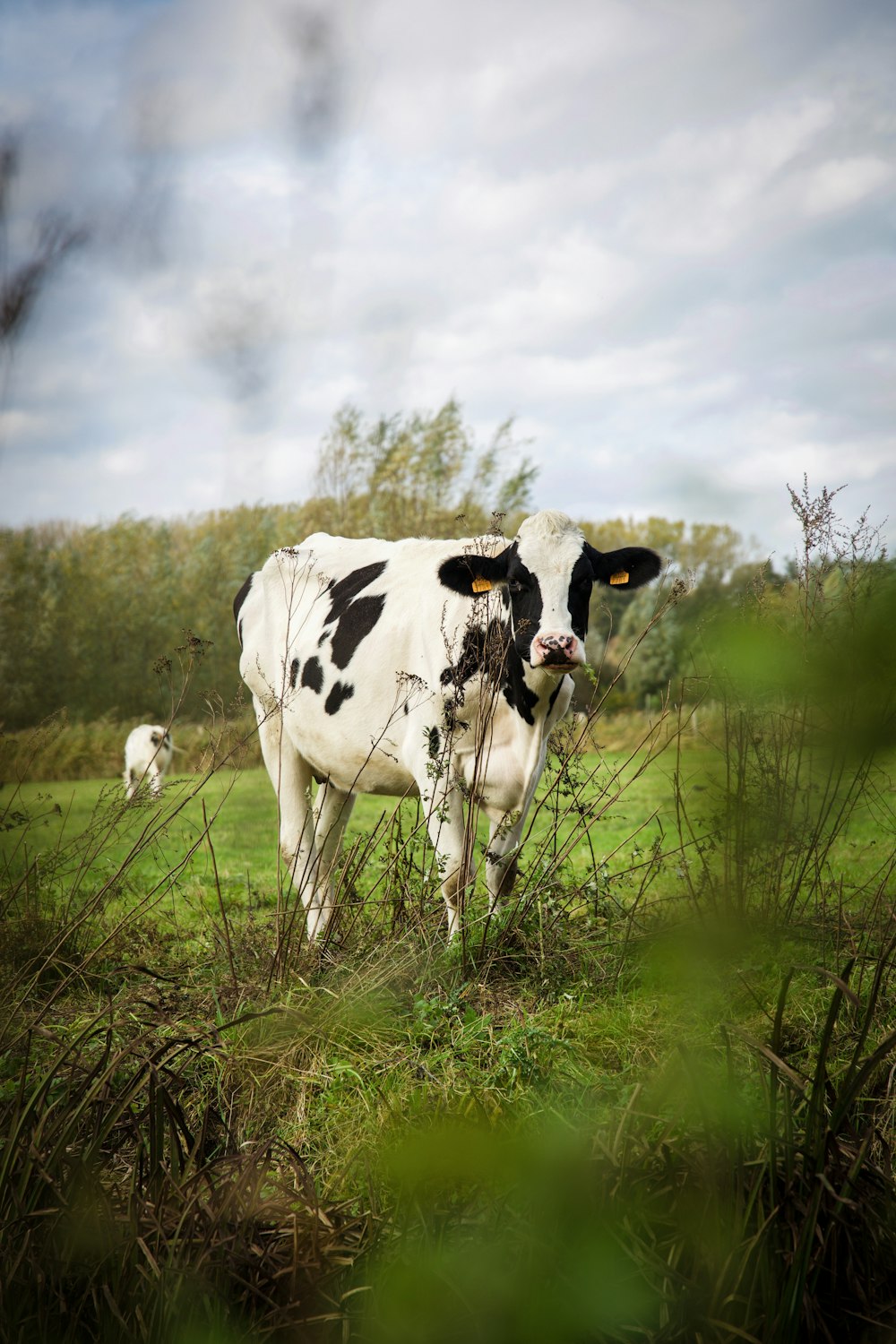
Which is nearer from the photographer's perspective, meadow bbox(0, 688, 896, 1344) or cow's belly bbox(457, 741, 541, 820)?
meadow bbox(0, 688, 896, 1344)

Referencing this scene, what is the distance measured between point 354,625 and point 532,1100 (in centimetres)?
315

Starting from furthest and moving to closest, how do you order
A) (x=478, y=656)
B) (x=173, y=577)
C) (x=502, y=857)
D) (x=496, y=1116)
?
(x=173, y=577)
(x=478, y=656)
(x=502, y=857)
(x=496, y=1116)

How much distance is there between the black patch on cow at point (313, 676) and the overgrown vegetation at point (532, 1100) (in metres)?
1.59

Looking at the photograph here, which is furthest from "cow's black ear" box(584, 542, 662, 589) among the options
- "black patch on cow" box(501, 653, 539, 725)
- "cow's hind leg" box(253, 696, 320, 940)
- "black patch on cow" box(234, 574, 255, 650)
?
"black patch on cow" box(234, 574, 255, 650)

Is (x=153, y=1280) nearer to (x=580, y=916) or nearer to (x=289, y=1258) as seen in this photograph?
(x=289, y=1258)

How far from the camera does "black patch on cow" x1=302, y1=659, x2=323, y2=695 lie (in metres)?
5.54

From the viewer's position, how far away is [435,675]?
4.71m

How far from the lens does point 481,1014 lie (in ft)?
10.9

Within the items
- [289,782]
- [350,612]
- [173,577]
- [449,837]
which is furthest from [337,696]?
[173,577]

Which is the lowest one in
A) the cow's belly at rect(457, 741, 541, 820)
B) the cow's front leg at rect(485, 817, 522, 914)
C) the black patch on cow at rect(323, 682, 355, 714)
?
the cow's front leg at rect(485, 817, 522, 914)

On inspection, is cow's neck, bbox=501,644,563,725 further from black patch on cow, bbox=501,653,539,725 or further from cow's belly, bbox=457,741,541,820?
cow's belly, bbox=457,741,541,820

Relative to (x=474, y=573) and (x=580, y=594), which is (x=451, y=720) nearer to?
(x=474, y=573)

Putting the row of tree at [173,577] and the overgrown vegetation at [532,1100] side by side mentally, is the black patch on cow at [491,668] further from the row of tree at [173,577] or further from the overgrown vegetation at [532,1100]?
the row of tree at [173,577]

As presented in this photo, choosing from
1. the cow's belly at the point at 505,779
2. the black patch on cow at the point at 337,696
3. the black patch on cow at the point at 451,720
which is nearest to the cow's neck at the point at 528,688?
the cow's belly at the point at 505,779
